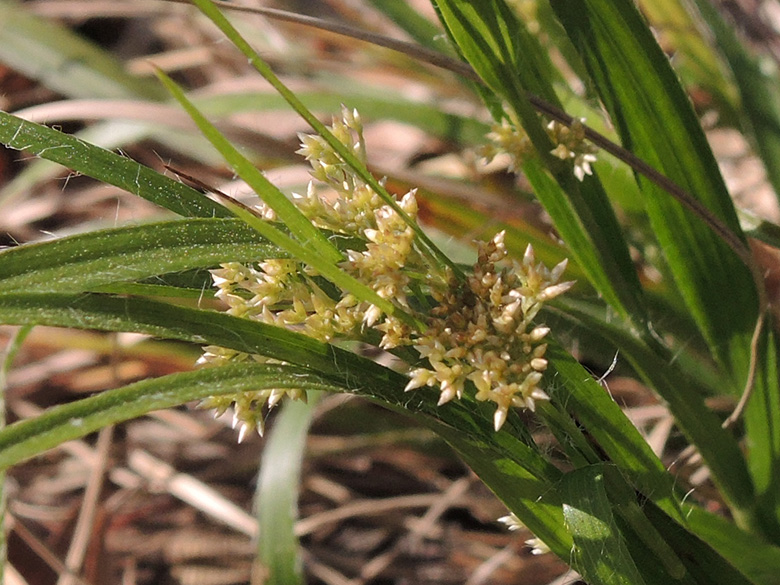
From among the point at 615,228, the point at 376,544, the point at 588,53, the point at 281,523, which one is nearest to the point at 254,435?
the point at 376,544

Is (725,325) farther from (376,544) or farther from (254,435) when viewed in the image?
(254,435)

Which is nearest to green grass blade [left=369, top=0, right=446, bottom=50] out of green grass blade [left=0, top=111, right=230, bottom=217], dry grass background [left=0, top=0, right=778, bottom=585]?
dry grass background [left=0, top=0, right=778, bottom=585]

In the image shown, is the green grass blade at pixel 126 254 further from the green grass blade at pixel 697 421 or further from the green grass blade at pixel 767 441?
the green grass blade at pixel 767 441

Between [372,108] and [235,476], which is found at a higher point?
[372,108]

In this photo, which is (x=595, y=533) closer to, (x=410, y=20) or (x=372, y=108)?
(x=372, y=108)

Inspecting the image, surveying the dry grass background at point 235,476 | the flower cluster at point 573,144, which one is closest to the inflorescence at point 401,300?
the flower cluster at point 573,144

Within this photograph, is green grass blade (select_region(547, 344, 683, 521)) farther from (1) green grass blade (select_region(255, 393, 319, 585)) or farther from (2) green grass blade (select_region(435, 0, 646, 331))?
(1) green grass blade (select_region(255, 393, 319, 585))

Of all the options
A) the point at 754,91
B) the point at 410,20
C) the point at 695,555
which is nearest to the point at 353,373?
the point at 695,555
